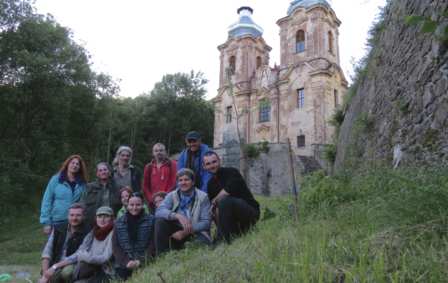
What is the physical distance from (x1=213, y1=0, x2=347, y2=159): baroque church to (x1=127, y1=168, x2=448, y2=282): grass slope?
60.9 ft

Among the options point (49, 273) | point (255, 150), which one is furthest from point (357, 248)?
point (255, 150)

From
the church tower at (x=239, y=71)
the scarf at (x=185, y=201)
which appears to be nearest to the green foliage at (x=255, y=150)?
the church tower at (x=239, y=71)

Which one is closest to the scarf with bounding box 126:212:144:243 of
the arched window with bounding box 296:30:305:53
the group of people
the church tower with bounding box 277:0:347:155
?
the group of people

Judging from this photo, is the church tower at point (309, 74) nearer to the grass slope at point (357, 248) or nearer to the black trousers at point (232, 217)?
the black trousers at point (232, 217)

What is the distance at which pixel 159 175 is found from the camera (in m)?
5.40

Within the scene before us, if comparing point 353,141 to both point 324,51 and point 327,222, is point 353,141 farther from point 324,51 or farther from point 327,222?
point 324,51

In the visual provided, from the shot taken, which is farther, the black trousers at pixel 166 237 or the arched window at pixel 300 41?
the arched window at pixel 300 41

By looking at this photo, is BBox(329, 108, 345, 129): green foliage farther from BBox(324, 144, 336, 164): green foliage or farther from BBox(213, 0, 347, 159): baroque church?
BBox(213, 0, 347, 159): baroque church

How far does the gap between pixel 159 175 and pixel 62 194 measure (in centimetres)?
144

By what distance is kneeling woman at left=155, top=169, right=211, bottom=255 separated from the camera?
4219 millimetres

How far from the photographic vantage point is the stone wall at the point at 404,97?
150 inches

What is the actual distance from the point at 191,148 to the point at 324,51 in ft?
71.8

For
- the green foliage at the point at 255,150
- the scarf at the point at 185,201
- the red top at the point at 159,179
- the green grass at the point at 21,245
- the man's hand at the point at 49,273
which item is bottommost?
the green grass at the point at 21,245

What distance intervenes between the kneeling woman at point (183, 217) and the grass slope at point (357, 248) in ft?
1.35
